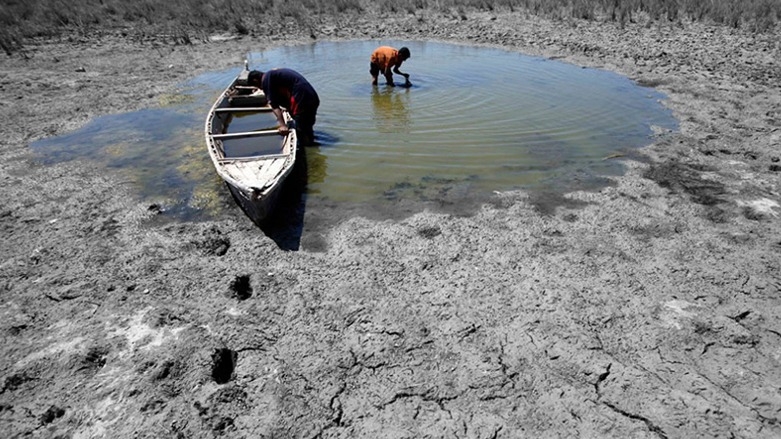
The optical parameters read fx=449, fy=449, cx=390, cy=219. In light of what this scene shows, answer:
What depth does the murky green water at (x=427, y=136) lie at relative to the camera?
6.10m

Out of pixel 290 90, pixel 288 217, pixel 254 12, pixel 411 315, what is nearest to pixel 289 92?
pixel 290 90

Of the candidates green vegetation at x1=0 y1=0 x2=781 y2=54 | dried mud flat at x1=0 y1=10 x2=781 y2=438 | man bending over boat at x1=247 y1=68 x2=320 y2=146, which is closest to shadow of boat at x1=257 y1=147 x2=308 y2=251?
dried mud flat at x1=0 y1=10 x2=781 y2=438

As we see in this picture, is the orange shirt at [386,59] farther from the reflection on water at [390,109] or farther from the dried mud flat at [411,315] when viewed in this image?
the dried mud flat at [411,315]

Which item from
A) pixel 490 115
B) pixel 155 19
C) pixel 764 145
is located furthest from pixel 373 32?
pixel 764 145

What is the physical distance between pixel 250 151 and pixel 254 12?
622 inches

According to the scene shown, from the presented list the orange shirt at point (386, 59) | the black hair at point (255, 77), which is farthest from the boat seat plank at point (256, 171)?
the orange shirt at point (386, 59)

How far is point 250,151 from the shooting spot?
7262 mm

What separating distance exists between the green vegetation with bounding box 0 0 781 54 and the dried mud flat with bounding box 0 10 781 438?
11.4m

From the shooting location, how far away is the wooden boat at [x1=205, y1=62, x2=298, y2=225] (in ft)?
16.3

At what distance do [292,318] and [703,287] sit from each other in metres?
3.66

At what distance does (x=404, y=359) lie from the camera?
3432mm

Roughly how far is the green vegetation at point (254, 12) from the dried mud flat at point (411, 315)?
11.4 m

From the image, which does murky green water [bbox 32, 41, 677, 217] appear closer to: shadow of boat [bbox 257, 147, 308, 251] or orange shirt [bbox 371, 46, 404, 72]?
shadow of boat [bbox 257, 147, 308, 251]

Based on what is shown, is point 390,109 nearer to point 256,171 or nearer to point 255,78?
point 255,78
